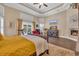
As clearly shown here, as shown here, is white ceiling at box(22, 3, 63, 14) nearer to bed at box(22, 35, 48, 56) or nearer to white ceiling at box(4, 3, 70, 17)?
white ceiling at box(4, 3, 70, 17)

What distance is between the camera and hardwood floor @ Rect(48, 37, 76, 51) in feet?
6.59

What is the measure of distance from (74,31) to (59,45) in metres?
0.41

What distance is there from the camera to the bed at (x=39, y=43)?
205 cm

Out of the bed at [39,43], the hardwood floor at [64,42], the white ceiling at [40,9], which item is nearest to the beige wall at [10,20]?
the white ceiling at [40,9]

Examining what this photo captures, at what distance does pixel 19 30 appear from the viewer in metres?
2.07

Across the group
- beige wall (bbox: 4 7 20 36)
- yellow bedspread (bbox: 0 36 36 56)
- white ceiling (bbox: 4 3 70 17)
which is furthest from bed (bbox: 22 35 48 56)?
white ceiling (bbox: 4 3 70 17)

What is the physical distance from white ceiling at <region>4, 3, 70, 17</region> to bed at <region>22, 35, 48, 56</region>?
1.54 feet

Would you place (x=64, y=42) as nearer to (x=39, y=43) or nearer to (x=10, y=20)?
(x=39, y=43)

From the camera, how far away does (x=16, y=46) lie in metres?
1.89

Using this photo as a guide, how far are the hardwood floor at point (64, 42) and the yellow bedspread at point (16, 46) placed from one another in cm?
41

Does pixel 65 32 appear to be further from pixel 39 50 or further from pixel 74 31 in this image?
pixel 39 50

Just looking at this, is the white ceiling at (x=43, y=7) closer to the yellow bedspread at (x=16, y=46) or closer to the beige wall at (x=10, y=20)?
the beige wall at (x=10, y=20)

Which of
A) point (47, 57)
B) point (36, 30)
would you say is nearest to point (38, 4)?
point (36, 30)

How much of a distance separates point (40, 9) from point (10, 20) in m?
0.63
